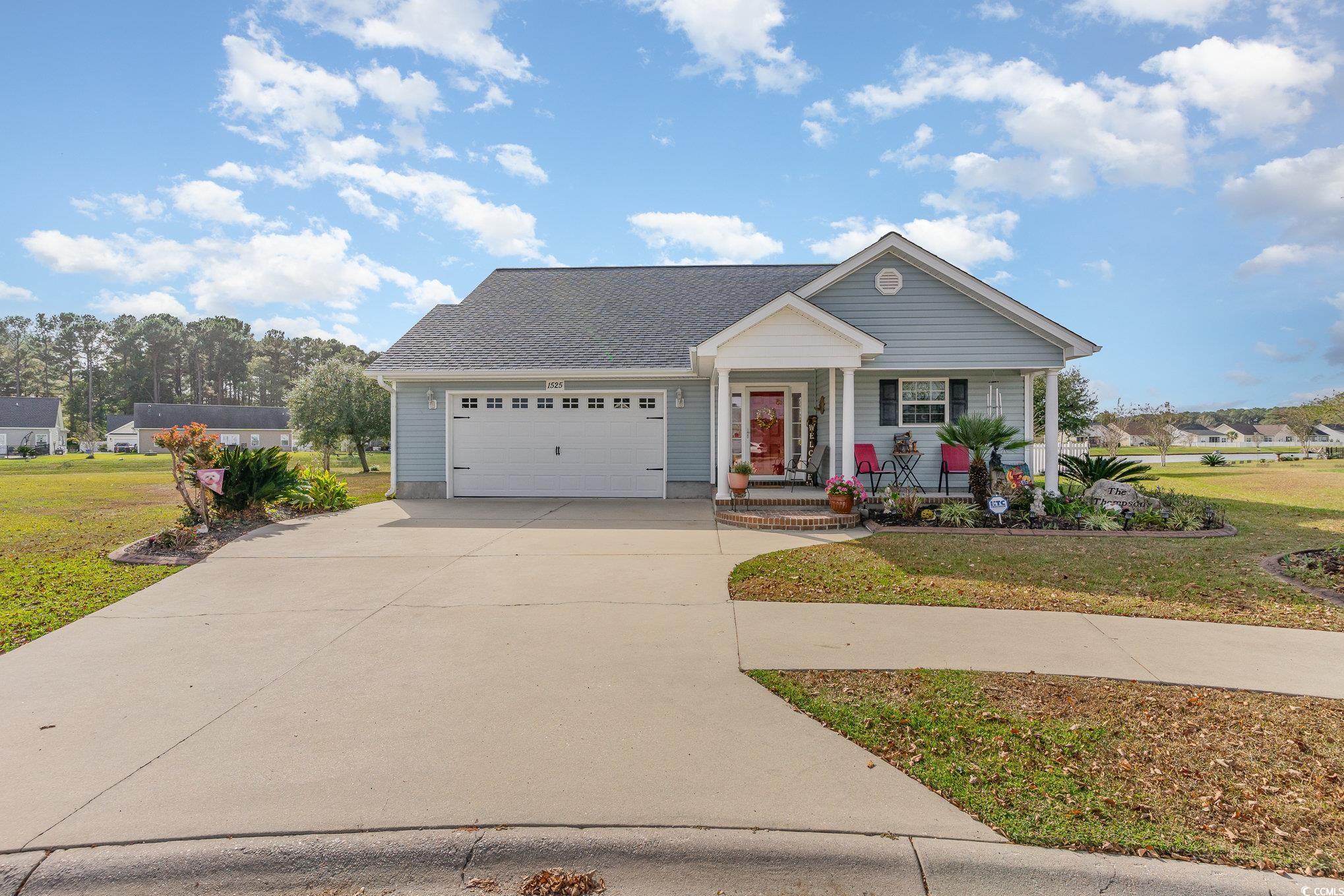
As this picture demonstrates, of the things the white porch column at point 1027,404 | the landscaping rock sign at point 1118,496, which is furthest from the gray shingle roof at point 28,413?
the landscaping rock sign at point 1118,496

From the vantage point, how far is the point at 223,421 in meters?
57.2

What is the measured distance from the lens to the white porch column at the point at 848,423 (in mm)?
10602

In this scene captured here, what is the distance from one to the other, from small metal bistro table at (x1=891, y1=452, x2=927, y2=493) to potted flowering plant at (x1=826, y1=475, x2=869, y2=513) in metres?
2.27

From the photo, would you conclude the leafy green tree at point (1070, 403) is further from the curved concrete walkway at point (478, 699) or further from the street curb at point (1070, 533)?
the curved concrete walkway at point (478, 699)

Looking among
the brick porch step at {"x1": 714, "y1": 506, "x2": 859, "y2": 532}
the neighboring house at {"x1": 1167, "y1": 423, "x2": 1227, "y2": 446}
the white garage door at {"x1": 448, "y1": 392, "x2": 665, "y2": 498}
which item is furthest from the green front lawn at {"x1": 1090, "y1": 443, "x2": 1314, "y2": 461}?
the white garage door at {"x1": 448, "y1": 392, "x2": 665, "y2": 498}

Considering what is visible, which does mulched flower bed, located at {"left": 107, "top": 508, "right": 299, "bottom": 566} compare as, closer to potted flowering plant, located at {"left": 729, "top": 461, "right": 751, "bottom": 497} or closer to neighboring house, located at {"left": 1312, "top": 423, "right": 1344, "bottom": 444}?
potted flowering plant, located at {"left": 729, "top": 461, "right": 751, "bottom": 497}

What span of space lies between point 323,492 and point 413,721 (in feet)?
31.8

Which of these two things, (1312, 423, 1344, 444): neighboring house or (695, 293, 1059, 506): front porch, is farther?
(1312, 423, 1344, 444): neighboring house

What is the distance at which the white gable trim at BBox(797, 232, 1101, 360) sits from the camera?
11.2m

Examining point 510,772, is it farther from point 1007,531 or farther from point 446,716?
point 1007,531

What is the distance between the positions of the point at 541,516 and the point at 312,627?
18.9 feet

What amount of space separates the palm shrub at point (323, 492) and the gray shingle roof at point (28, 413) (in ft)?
213

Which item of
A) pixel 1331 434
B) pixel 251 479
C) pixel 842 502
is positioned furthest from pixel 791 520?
pixel 1331 434

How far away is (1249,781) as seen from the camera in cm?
273
